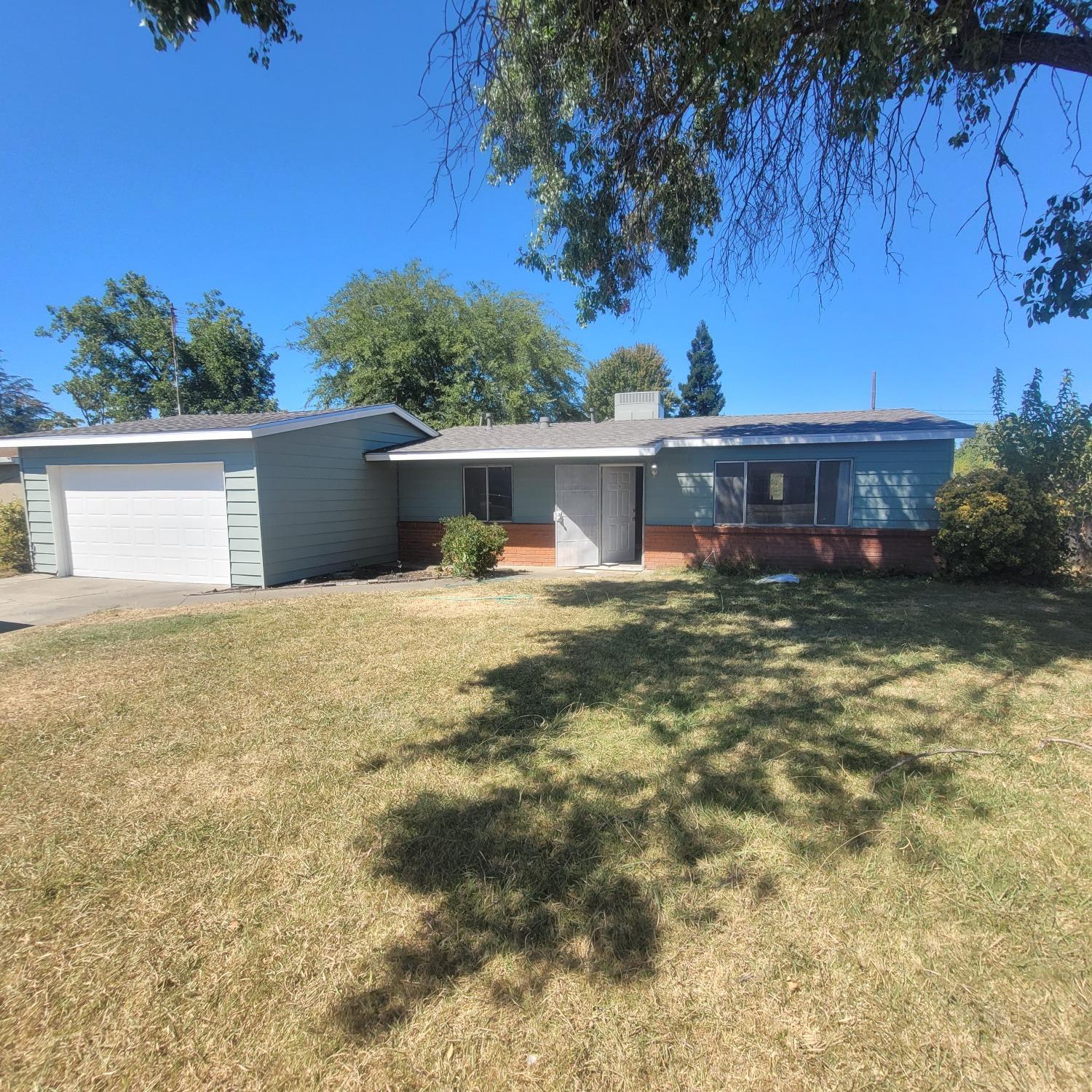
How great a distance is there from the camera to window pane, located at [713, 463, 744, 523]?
11555mm

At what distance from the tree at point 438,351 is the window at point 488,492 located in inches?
454

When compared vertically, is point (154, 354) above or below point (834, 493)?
above

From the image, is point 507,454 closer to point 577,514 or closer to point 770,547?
point 577,514

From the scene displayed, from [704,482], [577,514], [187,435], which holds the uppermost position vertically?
[187,435]

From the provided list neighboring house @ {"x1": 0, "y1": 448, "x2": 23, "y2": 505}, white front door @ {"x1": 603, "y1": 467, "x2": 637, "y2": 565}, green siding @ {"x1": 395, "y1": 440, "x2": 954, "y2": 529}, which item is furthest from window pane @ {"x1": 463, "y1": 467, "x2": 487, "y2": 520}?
neighboring house @ {"x1": 0, "y1": 448, "x2": 23, "y2": 505}

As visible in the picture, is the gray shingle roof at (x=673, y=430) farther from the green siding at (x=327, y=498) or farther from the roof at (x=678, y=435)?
the green siding at (x=327, y=498)

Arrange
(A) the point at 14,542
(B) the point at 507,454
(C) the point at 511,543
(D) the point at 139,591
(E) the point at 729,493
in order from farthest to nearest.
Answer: (C) the point at 511,543 → (A) the point at 14,542 → (B) the point at 507,454 → (E) the point at 729,493 → (D) the point at 139,591

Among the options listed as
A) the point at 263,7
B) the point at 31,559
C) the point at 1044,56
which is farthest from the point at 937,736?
the point at 31,559

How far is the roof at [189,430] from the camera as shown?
9.80 meters

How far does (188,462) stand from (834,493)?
11655 millimetres

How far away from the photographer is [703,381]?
1690 inches

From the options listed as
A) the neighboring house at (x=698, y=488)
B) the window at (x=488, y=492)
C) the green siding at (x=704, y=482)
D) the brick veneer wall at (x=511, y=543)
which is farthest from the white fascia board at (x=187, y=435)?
the brick veneer wall at (x=511, y=543)

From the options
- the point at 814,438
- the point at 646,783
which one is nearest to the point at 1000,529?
the point at 814,438

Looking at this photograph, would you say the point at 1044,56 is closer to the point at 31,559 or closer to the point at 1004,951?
the point at 1004,951
